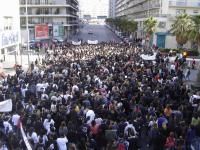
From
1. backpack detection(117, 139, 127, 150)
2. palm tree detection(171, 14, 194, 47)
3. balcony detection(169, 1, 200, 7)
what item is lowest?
backpack detection(117, 139, 127, 150)

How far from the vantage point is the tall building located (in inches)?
1585

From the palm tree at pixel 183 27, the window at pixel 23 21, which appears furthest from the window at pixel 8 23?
the window at pixel 23 21

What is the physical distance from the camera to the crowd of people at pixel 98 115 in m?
14.1

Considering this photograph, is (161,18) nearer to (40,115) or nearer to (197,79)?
(197,79)

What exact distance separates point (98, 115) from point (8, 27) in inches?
1190

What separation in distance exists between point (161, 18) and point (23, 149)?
191ft

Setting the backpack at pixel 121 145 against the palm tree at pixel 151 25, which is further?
the palm tree at pixel 151 25

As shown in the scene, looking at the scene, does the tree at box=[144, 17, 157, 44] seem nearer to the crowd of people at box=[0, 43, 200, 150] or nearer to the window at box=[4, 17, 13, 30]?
the window at box=[4, 17, 13, 30]

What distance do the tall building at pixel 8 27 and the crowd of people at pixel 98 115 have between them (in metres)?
16.9

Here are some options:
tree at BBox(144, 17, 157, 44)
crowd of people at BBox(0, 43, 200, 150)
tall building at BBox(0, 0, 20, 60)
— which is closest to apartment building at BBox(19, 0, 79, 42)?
tree at BBox(144, 17, 157, 44)

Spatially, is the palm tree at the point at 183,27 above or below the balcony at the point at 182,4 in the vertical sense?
below

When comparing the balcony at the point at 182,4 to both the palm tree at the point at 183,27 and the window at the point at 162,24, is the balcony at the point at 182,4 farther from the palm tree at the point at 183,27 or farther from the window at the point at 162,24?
the palm tree at the point at 183,27

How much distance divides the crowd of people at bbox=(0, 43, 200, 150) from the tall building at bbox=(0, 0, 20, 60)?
16862 mm

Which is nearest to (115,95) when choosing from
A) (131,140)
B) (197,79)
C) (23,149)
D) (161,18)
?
(131,140)
